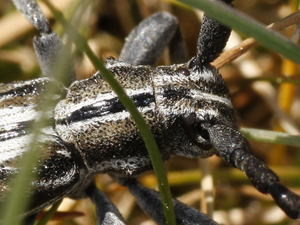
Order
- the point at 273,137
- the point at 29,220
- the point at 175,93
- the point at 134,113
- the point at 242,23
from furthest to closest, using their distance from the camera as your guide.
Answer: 1. the point at 29,220
2. the point at 273,137
3. the point at 175,93
4. the point at 134,113
5. the point at 242,23

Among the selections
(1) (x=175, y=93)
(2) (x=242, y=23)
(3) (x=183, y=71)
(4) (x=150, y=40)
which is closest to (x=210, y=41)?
(3) (x=183, y=71)

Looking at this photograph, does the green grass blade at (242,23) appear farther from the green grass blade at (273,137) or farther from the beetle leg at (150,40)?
the beetle leg at (150,40)

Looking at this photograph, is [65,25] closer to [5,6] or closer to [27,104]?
[27,104]

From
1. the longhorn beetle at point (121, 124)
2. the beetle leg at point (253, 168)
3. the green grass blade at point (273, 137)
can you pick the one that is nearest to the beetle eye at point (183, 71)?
the longhorn beetle at point (121, 124)

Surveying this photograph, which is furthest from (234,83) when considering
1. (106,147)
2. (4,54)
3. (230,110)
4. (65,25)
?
(65,25)

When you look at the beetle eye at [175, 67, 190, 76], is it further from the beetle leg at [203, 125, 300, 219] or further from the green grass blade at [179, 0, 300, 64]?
the green grass blade at [179, 0, 300, 64]

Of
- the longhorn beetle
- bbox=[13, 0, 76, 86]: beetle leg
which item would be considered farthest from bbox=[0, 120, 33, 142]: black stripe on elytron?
bbox=[13, 0, 76, 86]: beetle leg

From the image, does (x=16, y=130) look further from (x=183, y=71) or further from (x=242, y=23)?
(x=242, y=23)
